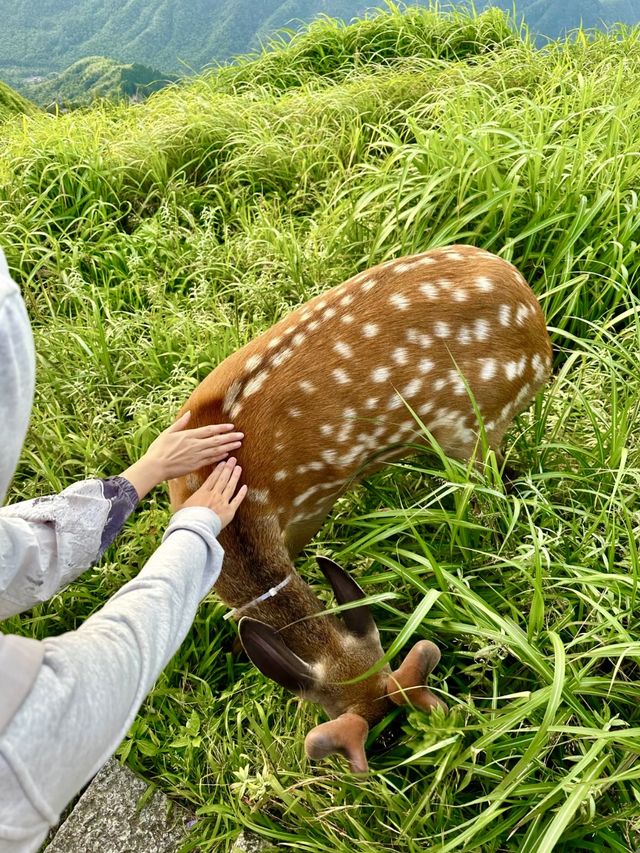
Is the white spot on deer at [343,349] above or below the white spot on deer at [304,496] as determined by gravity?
above

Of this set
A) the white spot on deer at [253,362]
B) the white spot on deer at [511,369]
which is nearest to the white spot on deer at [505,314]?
the white spot on deer at [511,369]

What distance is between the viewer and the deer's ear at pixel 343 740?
1.63m

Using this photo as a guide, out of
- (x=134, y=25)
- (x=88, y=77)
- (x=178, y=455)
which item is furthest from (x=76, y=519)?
(x=134, y=25)

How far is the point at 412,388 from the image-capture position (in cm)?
224

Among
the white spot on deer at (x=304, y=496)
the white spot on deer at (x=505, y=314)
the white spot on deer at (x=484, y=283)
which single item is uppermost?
the white spot on deer at (x=484, y=283)

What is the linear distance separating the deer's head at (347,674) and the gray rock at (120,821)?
0.65 m

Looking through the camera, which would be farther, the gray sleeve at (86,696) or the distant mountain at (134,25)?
the distant mountain at (134,25)

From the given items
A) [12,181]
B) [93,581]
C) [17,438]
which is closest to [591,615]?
[17,438]

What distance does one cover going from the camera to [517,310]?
2.38 meters

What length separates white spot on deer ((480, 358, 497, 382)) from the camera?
2.32 metres

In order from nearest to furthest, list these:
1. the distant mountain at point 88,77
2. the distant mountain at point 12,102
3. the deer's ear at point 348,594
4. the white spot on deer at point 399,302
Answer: the deer's ear at point 348,594 → the white spot on deer at point 399,302 → the distant mountain at point 12,102 → the distant mountain at point 88,77

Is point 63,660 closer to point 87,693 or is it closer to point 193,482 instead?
point 87,693

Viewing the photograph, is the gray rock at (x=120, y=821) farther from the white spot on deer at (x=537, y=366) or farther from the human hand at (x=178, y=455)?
the white spot on deer at (x=537, y=366)

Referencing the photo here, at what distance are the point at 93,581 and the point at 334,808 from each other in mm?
1292
